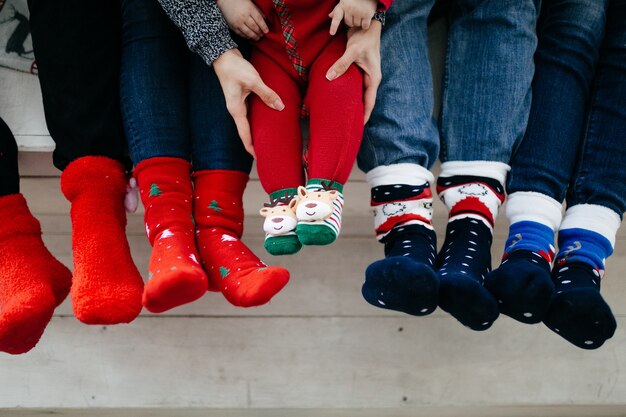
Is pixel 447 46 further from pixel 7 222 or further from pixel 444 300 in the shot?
pixel 7 222

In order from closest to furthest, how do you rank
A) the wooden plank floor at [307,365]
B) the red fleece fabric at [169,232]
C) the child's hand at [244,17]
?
the red fleece fabric at [169,232] → the child's hand at [244,17] → the wooden plank floor at [307,365]

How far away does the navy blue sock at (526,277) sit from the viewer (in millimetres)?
640

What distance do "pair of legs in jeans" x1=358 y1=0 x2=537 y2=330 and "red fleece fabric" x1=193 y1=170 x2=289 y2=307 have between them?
0.13 meters

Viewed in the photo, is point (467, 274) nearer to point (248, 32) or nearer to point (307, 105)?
point (307, 105)

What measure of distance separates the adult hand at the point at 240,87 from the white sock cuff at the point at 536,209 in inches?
13.0

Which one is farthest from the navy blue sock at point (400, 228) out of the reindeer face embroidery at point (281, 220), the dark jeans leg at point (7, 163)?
the dark jeans leg at point (7, 163)

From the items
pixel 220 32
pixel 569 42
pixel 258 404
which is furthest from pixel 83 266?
pixel 569 42

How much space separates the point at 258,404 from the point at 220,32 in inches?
25.0

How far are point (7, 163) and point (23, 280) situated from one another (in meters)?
0.16

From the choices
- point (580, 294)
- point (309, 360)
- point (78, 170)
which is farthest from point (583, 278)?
point (78, 170)

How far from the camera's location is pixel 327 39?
72 cm

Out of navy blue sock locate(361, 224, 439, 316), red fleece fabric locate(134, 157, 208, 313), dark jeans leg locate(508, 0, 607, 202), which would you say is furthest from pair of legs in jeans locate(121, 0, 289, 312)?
dark jeans leg locate(508, 0, 607, 202)

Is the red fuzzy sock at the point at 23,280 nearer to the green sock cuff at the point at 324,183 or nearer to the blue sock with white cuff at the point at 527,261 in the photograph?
the green sock cuff at the point at 324,183

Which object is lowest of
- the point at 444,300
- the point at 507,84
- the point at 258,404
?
the point at 258,404
